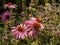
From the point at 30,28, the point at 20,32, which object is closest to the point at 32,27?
the point at 30,28

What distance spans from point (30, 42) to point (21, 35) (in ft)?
0.93

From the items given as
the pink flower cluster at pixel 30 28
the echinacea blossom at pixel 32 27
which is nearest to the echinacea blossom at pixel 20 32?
the pink flower cluster at pixel 30 28

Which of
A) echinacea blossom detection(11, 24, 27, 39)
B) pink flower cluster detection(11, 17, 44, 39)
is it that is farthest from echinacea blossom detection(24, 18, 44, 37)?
echinacea blossom detection(11, 24, 27, 39)

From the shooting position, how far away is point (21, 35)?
81.0 inches

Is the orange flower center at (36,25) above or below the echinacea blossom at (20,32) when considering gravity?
above

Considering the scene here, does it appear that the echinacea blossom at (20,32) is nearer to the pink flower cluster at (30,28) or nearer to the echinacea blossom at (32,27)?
the pink flower cluster at (30,28)

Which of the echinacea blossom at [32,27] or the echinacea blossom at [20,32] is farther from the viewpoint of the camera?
the echinacea blossom at [20,32]

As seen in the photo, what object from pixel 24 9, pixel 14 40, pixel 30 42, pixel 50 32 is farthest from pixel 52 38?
pixel 24 9

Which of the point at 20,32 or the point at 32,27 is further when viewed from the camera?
the point at 20,32

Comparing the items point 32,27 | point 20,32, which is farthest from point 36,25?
point 20,32

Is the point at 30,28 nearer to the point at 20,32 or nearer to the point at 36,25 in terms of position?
the point at 36,25

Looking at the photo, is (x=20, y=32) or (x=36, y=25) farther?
(x=20, y=32)

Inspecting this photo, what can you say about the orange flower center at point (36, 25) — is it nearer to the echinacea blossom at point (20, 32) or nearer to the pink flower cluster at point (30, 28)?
the pink flower cluster at point (30, 28)

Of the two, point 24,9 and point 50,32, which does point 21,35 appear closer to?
point 50,32
